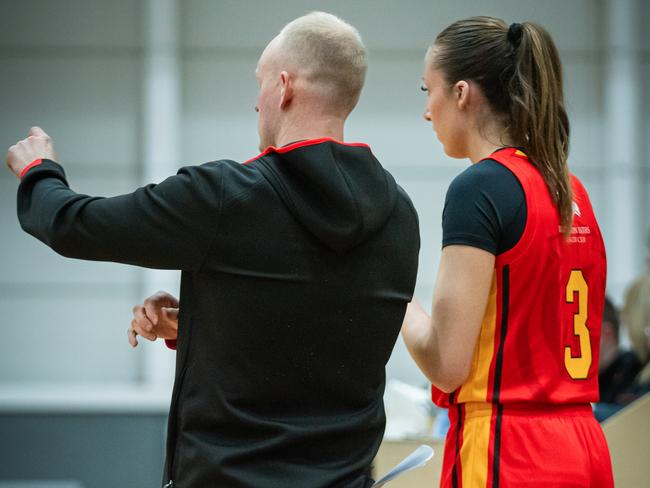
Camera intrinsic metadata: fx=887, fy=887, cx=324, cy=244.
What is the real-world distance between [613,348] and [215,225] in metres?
2.78

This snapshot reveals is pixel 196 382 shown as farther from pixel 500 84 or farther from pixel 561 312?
pixel 500 84

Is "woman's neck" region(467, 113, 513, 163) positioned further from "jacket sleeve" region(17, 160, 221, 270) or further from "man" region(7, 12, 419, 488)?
"jacket sleeve" region(17, 160, 221, 270)

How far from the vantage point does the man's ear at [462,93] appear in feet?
4.63

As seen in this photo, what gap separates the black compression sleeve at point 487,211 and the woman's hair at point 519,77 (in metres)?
0.08

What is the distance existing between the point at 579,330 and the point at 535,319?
92 mm

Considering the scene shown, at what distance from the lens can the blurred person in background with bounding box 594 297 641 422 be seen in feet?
11.3

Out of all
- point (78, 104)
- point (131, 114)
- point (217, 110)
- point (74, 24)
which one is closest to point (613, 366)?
point (217, 110)

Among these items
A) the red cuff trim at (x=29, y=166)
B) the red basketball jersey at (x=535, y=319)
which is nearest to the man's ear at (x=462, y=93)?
the red basketball jersey at (x=535, y=319)

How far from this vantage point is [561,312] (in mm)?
1347

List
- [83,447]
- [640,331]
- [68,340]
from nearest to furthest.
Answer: [640,331]
[83,447]
[68,340]

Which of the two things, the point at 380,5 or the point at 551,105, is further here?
the point at 380,5

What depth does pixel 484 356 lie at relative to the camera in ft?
4.40

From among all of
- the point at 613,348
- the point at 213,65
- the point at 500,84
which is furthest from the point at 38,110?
the point at 500,84

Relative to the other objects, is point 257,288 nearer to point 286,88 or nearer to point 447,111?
point 286,88
